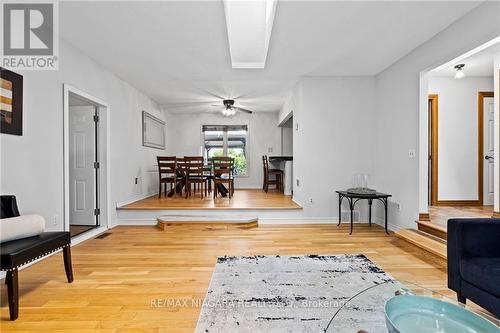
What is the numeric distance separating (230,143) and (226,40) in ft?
16.6

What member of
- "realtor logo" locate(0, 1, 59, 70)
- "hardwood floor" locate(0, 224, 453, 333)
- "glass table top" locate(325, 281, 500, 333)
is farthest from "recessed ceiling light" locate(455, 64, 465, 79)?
"realtor logo" locate(0, 1, 59, 70)

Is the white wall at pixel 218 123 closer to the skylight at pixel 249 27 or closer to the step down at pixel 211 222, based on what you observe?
the step down at pixel 211 222

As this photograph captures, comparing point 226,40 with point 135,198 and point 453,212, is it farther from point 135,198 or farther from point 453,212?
point 453,212

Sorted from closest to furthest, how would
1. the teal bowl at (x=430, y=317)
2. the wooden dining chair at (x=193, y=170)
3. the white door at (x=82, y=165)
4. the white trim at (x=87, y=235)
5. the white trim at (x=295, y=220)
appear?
the teal bowl at (x=430, y=317), the white trim at (x=87, y=235), the white door at (x=82, y=165), the white trim at (x=295, y=220), the wooden dining chair at (x=193, y=170)

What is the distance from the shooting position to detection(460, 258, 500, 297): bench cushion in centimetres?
155

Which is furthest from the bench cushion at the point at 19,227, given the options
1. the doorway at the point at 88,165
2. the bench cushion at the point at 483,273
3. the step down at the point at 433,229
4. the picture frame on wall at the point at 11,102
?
the step down at the point at 433,229

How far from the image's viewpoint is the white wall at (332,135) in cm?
468

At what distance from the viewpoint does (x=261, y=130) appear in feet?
26.7

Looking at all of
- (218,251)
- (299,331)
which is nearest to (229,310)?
(299,331)

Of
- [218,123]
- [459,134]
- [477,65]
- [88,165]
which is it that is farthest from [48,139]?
[459,134]

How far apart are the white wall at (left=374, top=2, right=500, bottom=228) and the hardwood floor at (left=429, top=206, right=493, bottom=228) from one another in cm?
36

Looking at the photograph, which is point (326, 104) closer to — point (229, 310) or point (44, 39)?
point (229, 310)

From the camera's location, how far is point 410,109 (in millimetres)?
3701

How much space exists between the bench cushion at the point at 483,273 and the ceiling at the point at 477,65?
9.74ft
